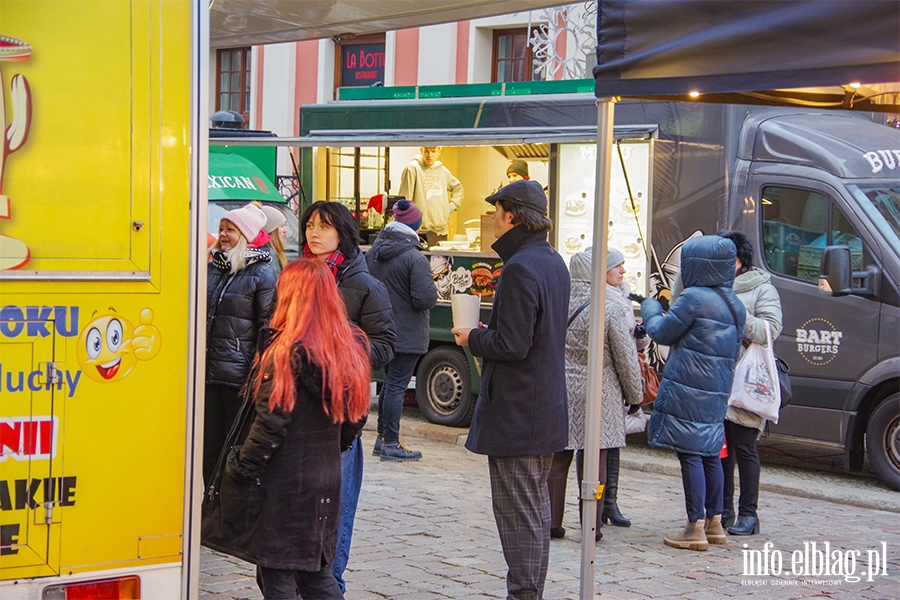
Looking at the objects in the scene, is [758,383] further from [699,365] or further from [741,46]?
[741,46]

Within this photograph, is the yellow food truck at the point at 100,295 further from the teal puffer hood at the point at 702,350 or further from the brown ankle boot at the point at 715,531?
the brown ankle boot at the point at 715,531

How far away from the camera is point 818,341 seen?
9125 mm

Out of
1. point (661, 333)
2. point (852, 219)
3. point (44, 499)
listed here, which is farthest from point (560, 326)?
point (852, 219)

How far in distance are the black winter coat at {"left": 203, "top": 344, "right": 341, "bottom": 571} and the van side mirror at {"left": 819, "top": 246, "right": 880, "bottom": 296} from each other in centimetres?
575

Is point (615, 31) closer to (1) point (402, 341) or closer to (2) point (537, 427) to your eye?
(2) point (537, 427)

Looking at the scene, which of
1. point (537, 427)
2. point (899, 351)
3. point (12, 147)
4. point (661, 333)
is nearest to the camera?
point (12, 147)

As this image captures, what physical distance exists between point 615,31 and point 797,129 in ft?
18.6

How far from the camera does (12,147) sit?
3482 millimetres

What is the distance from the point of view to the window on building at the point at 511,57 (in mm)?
21031

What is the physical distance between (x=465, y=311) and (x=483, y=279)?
19.8ft

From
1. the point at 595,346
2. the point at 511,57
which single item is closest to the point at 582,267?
the point at 595,346

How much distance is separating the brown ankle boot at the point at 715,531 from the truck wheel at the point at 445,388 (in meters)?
4.19

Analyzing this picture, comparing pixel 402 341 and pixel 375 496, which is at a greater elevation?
pixel 402 341

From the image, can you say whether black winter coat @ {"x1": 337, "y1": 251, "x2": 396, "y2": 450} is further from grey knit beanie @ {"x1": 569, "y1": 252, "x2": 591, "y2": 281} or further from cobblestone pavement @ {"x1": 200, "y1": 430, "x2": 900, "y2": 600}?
grey knit beanie @ {"x1": 569, "y1": 252, "x2": 591, "y2": 281}
